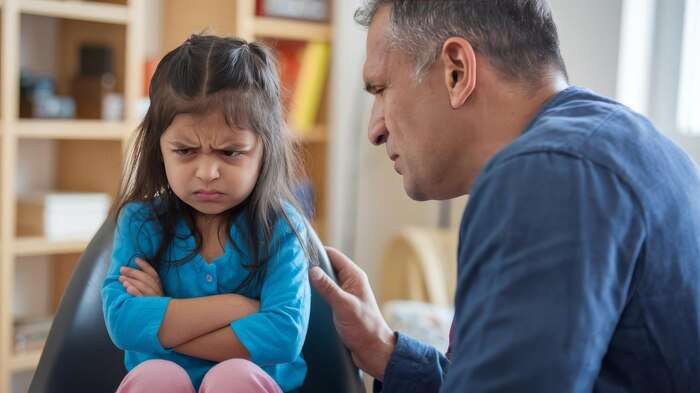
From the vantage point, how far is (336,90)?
328cm

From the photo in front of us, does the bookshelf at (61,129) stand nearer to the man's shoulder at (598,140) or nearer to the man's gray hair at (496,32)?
the man's gray hair at (496,32)

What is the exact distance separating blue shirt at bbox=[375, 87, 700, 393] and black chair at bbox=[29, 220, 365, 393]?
0.58 metres

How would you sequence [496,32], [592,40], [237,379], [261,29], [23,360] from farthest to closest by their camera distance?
[261,29]
[592,40]
[23,360]
[237,379]
[496,32]

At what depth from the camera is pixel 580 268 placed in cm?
82

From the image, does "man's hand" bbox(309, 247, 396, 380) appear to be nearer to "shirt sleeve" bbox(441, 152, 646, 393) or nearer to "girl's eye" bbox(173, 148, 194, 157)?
"girl's eye" bbox(173, 148, 194, 157)

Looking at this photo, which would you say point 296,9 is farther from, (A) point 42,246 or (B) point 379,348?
(B) point 379,348

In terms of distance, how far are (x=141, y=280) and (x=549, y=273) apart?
673mm

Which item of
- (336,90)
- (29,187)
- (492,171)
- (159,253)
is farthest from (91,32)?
(492,171)

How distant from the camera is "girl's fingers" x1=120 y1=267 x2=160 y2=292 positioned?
129 centimetres

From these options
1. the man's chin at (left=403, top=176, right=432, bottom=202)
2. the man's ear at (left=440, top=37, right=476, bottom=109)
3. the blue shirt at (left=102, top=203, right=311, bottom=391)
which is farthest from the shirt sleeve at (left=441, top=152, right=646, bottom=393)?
the blue shirt at (left=102, top=203, right=311, bottom=391)

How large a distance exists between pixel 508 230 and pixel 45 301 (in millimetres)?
2500

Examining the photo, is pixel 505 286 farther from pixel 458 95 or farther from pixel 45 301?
pixel 45 301

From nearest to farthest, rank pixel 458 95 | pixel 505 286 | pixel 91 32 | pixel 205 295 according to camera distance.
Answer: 1. pixel 505 286
2. pixel 458 95
3. pixel 205 295
4. pixel 91 32

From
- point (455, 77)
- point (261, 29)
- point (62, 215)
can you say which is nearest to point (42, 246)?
point (62, 215)
